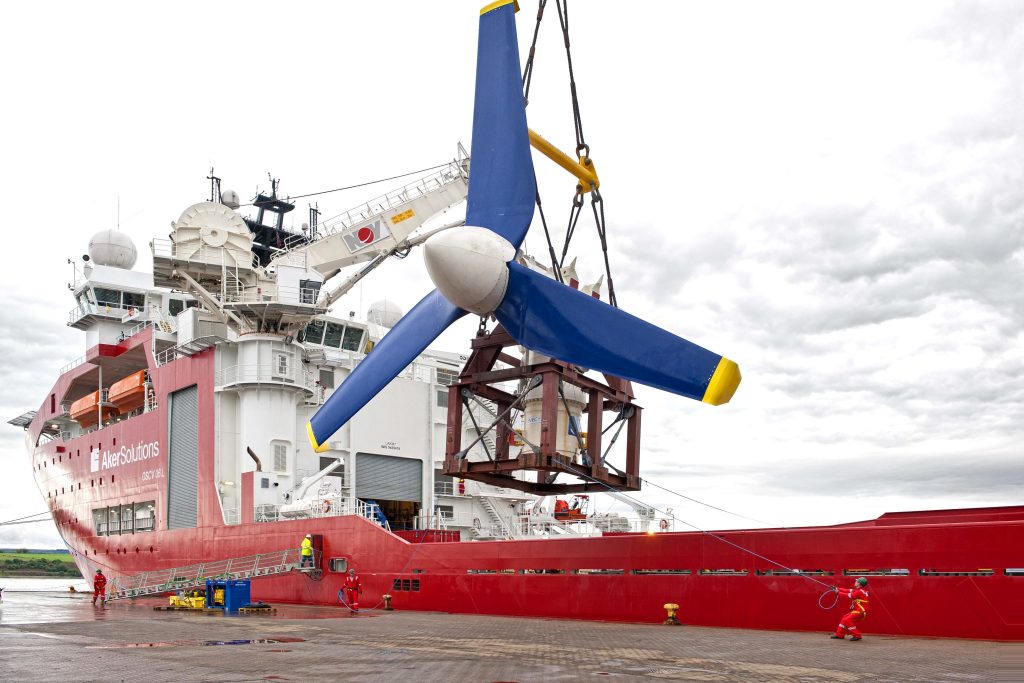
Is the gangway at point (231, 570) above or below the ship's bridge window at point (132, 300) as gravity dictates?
below

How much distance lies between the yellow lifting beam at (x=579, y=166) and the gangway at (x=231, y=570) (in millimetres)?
13931

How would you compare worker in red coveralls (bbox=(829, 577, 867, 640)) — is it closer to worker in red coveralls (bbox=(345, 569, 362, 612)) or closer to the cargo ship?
the cargo ship

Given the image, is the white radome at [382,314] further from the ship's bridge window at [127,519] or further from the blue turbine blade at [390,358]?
the blue turbine blade at [390,358]

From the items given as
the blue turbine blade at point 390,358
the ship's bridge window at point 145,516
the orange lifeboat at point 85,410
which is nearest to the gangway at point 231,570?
the ship's bridge window at point 145,516

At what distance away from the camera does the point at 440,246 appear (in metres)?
13.8

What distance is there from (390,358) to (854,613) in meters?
9.16

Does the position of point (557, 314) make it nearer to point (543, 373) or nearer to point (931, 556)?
point (543, 373)

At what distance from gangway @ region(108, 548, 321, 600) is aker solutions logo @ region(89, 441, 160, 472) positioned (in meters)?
5.41

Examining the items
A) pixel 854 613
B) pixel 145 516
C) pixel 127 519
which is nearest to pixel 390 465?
pixel 145 516

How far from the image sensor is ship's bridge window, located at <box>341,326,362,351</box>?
3503 cm

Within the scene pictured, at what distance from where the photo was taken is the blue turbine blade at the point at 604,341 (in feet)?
39.8

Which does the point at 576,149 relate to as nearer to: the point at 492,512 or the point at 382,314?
the point at 492,512

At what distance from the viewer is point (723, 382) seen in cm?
1200

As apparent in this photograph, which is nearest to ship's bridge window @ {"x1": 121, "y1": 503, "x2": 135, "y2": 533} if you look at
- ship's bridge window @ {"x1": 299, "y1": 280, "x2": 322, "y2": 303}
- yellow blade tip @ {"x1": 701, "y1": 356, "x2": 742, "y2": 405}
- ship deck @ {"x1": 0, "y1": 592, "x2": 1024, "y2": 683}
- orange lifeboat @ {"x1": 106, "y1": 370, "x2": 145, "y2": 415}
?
orange lifeboat @ {"x1": 106, "y1": 370, "x2": 145, "y2": 415}
